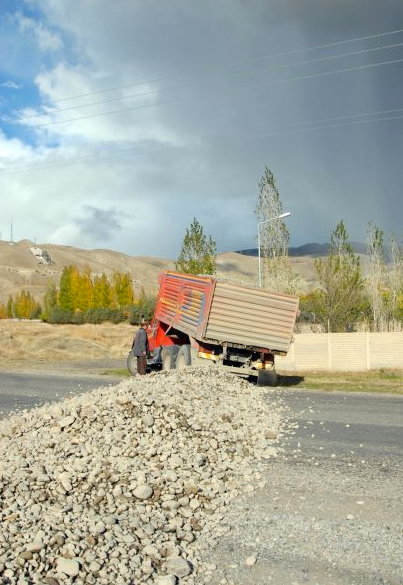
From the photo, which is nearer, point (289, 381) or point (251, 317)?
point (251, 317)

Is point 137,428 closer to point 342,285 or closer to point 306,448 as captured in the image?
point 306,448

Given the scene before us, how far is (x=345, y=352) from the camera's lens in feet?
95.7

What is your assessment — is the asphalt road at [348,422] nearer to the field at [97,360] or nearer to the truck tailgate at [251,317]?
the truck tailgate at [251,317]

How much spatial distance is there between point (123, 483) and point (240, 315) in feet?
38.9

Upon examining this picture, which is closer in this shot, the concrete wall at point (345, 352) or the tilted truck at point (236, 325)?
the tilted truck at point (236, 325)

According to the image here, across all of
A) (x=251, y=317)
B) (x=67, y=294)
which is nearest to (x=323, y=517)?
(x=251, y=317)

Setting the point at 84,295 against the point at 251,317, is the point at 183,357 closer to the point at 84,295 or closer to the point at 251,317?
the point at 251,317

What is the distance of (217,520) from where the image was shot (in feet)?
22.7

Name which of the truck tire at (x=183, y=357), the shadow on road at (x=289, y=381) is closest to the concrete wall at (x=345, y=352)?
the shadow on road at (x=289, y=381)

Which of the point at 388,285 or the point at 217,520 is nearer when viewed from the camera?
the point at 217,520

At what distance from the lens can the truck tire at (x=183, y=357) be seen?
20306 millimetres

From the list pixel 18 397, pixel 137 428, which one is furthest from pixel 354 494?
pixel 18 397

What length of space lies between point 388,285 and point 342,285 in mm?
13708

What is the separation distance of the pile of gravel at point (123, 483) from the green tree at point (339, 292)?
2522 centimetres
